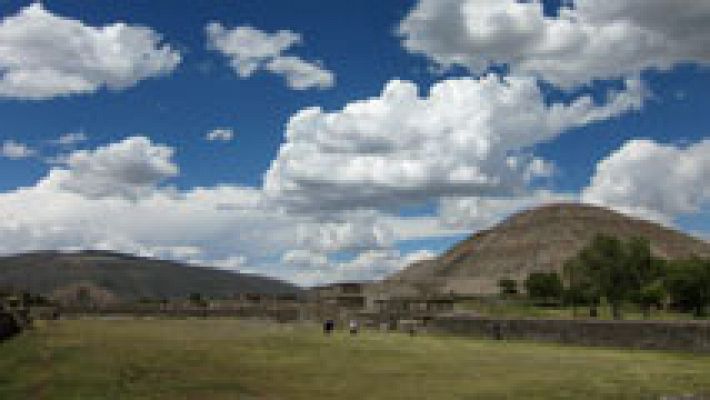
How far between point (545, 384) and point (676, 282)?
58.3 meters

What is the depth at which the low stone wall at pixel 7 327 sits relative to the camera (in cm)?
6200

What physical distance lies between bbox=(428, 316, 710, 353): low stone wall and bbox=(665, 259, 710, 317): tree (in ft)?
100

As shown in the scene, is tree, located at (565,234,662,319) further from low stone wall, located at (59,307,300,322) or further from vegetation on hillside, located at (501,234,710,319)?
low stone wall, located at (59,307,300,322)

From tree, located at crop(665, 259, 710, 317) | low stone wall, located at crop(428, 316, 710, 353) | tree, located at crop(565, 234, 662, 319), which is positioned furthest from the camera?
tree, located at crop(565, 234, 662, 319)

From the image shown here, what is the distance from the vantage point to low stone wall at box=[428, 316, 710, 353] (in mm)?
45312

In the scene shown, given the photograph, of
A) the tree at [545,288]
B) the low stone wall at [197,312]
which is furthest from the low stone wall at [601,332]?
the tree at [545,288]

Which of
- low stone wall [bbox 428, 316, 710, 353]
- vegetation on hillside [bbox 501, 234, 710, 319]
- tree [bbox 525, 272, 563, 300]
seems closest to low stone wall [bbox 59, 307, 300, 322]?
vegetation on hillside [bbox 501, 234, 710, 319]

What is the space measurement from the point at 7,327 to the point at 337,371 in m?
38.1

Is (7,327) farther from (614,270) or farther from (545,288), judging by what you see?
(545,288)

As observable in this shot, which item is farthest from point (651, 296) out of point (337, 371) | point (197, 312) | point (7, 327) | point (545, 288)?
point (7, 327)

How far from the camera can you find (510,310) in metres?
85.5

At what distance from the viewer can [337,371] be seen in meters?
37.2

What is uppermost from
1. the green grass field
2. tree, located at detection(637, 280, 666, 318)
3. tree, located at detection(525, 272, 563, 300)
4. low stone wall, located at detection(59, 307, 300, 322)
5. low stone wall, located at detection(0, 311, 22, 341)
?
tree, located at detection(525, 272, 563, 300)

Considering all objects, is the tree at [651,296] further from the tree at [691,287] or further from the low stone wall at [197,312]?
the low stone wall at [197,312]
